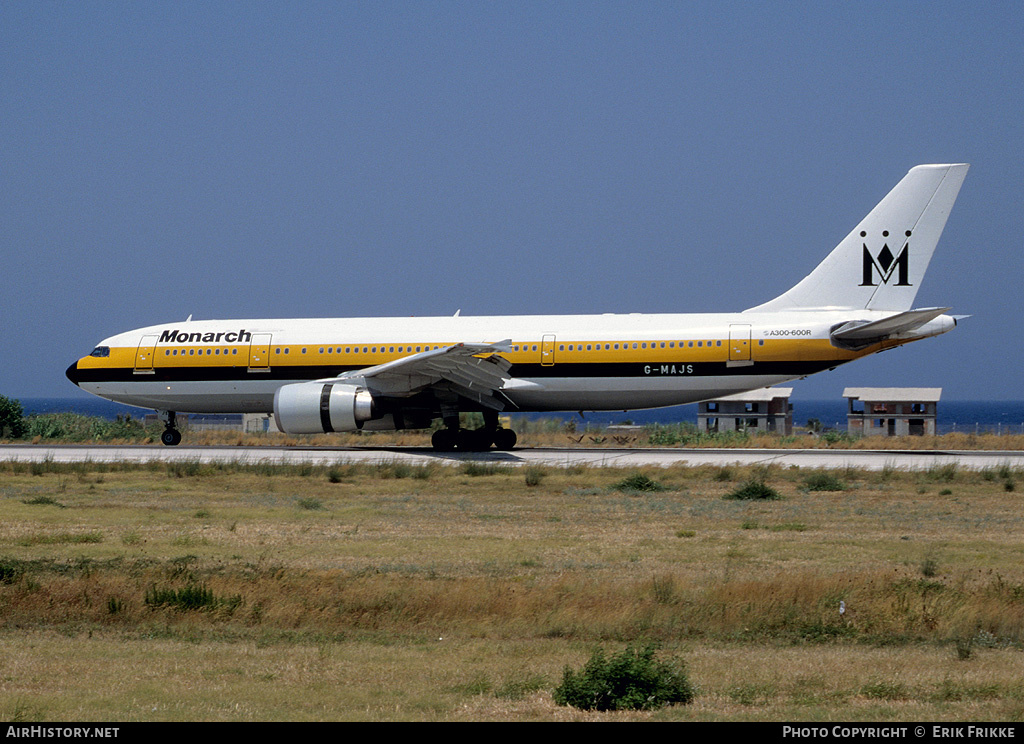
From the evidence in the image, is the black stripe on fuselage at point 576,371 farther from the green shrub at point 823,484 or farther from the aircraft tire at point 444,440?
the green shrub at point 823,484

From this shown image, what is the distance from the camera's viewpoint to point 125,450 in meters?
32.5

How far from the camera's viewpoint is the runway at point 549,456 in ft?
88.3

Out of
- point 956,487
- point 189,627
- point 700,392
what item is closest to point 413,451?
point 700,392

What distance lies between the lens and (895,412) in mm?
69312

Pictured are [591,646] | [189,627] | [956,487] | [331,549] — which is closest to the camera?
[591,646]

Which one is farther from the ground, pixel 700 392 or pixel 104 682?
pixel 700 392

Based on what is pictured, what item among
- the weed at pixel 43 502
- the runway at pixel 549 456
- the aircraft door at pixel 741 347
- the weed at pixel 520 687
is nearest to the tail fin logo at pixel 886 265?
the aircraft door at pixel 741 347

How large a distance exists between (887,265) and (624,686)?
25.1 metres

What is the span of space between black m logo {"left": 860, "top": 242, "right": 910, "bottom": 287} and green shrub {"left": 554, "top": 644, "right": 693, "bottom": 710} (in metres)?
24.6

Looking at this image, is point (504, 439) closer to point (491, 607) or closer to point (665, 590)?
point (665, 590)

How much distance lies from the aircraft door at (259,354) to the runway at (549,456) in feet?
8.39

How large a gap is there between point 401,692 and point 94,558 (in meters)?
6.89

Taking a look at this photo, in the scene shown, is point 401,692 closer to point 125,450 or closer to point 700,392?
point 700,392

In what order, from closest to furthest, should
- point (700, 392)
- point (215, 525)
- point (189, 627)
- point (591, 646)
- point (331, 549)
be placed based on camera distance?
point (591, 646)
point (189, 627)
point (331, 549)
point (215, 525)
point (700, 392)
